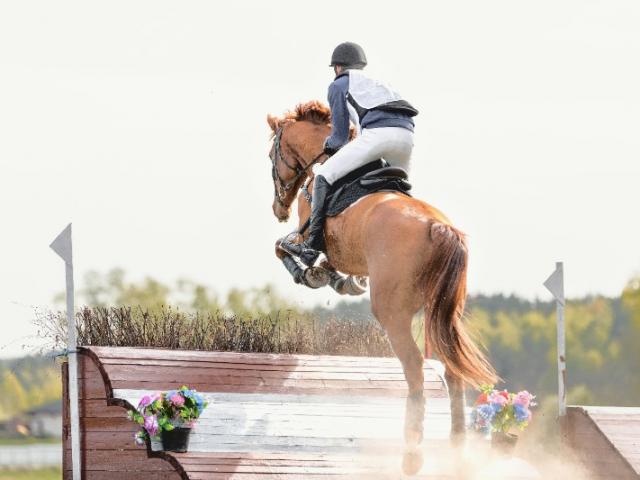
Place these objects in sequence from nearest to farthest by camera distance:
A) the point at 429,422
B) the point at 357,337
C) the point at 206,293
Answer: the point at 429,422, the point at 357,337, the point at 206,293

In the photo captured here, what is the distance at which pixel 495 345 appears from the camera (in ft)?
77.0

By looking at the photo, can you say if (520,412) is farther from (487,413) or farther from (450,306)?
(450,306)

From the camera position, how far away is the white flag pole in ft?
26.5

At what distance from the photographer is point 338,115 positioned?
8.72 meters

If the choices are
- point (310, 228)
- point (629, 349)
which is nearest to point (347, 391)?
point (310, 228)

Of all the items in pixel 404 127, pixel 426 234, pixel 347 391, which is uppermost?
pixel 404 127

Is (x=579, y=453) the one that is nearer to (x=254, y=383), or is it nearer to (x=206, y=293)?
(x=254, y=383)

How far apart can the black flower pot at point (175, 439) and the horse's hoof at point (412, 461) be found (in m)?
1.34

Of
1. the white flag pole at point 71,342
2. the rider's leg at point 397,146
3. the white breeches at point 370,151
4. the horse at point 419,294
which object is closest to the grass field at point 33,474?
the white flag pole at point 71,342

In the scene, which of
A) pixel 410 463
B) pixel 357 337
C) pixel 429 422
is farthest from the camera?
pixel 357 337

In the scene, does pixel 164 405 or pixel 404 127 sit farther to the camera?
pixel 404 127

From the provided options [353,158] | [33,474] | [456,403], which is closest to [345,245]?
[353,158]

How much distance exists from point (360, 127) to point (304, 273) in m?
1.13

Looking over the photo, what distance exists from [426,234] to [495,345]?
1609cm
